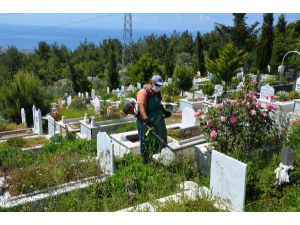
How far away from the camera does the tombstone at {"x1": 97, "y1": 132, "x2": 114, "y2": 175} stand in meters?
5.01

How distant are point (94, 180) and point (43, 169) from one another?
2.98 feet

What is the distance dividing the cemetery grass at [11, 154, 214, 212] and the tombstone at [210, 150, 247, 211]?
1.08ft

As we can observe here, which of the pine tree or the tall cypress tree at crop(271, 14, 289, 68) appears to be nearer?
the pine tree

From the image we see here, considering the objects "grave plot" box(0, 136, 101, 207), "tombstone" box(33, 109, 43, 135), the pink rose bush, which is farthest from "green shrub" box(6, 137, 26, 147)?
the pink rose bush

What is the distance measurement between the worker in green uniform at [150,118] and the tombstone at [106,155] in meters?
0.63

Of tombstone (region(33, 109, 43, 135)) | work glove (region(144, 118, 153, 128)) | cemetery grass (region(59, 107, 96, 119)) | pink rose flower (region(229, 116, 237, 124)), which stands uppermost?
pink rose flower (region(229, 116, 237, 124))

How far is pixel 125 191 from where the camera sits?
4.18 metres

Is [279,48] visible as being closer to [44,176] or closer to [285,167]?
[285,167]

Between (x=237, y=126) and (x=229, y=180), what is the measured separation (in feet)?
5.06

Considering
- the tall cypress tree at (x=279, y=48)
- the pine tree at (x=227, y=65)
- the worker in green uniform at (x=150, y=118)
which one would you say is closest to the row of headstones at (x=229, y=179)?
the worker in green uniform at (x=150, y=118)

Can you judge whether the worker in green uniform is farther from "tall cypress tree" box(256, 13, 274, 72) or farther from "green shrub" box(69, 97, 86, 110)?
"tall cypress tree" box(256, 13, 274, 72)

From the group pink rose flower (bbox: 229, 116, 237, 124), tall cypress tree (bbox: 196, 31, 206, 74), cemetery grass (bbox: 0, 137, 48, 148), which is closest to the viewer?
pink rose flower (bbox: 229, 116, 237, 124)

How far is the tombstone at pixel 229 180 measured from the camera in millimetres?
3549

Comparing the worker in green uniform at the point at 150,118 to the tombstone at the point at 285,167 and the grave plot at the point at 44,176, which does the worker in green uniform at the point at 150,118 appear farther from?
the tombstone at the point at 285,167
